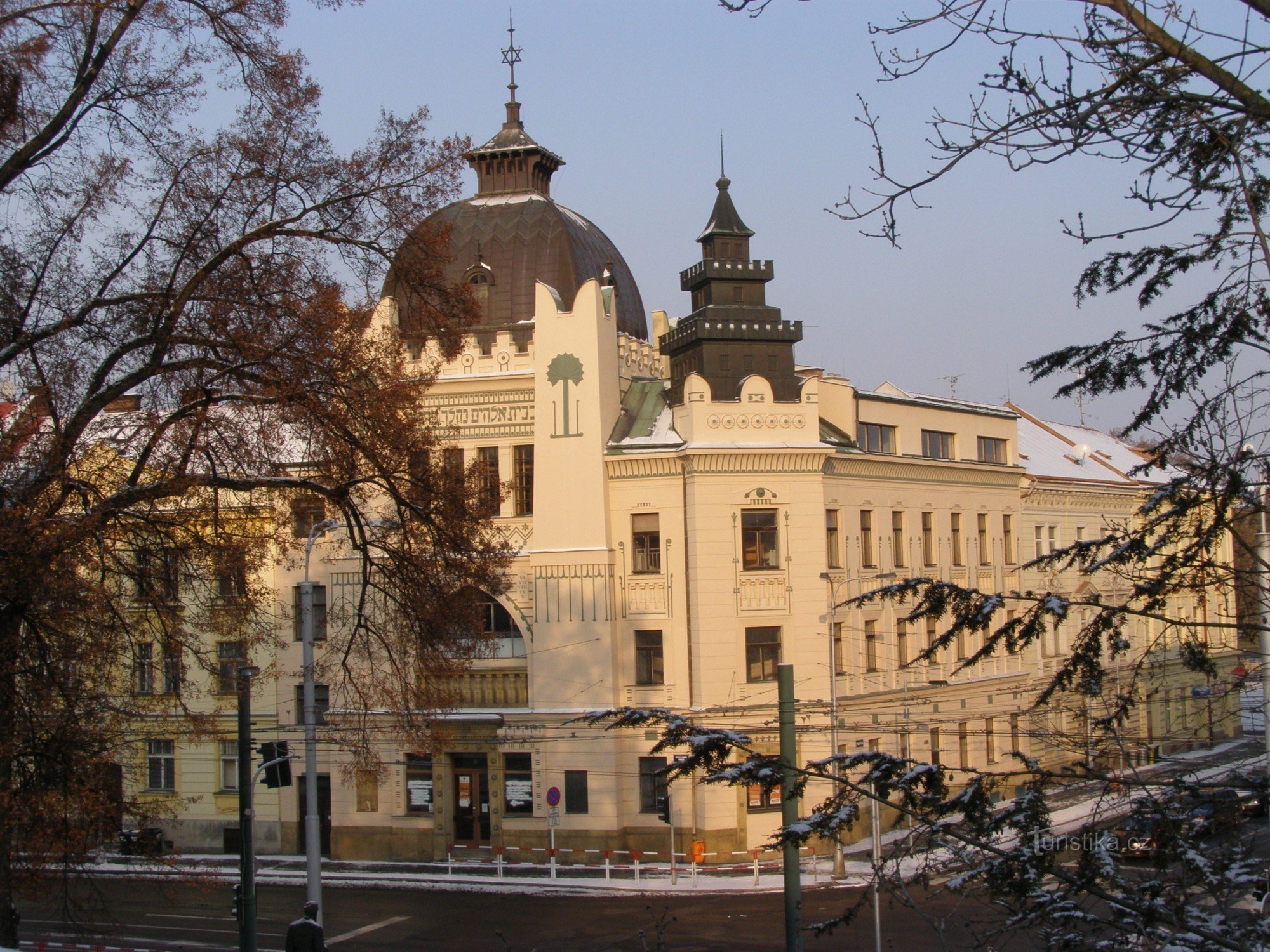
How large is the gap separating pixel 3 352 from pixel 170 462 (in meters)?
1.93

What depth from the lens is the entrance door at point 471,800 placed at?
116ft

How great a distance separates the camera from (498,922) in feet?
89.6

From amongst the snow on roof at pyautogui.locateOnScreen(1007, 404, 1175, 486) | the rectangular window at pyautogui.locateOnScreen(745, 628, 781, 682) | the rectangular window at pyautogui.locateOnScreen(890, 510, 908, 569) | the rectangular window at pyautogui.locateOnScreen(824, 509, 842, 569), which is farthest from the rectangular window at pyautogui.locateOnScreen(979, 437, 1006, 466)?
the rectangular window at pyautogui.locateOnScreen(745, 628, 781, 682)

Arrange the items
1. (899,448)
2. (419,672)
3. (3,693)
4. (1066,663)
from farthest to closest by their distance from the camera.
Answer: (899,448) → (419,672) → (3,693) → (1066,663)

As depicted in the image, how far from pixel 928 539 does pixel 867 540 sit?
3597 millimetres

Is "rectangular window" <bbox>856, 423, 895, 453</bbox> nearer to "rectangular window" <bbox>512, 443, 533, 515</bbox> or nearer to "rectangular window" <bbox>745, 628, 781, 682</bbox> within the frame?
"rectangular window" <bbox>745, 628, 781, 682</bbox>

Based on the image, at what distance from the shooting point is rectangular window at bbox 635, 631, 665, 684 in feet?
113

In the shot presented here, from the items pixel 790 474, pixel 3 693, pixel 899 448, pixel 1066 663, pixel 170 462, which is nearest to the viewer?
pixel 1066 663

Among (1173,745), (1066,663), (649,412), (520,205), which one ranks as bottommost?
(1173,745)

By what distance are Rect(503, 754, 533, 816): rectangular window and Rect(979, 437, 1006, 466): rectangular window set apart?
18660mm

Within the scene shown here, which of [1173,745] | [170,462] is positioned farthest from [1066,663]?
[170,462]

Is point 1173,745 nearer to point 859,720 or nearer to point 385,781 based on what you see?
point 859,720

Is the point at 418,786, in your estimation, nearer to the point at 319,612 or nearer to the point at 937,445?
the point at 319,612

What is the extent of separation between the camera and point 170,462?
524 inches
